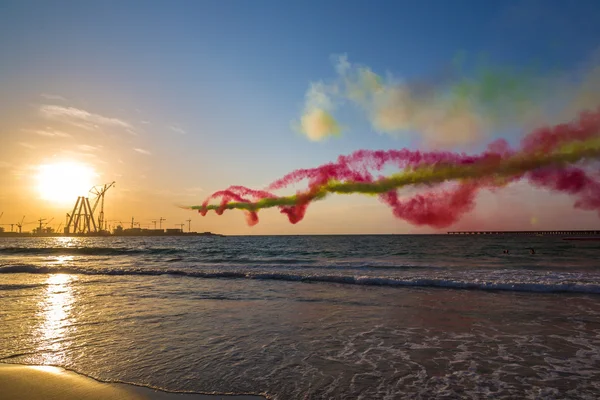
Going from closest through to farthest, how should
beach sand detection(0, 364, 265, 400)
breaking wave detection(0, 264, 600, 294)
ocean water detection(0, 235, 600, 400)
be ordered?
beach sand detection(0, 364, 265, 400) < ocean water detection(0, 235, 600, 400) < breaking wave detection(0, 264, 600, 294)

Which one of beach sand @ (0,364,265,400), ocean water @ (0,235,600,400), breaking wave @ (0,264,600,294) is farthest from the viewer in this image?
breaking wave @ (0,264,600,294)

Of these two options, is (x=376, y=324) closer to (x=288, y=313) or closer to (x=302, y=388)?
(x=288, y=313)

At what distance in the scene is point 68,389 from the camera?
18.0 feet

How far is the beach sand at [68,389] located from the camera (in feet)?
17.1

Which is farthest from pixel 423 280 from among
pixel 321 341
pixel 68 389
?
pixel 68 389

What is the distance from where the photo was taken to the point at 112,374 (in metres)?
6.17

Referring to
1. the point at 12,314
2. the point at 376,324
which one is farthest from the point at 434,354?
the point at 12,314

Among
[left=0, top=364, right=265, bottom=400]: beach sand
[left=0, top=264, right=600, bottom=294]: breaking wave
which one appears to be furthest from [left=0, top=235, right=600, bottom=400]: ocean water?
[left=0, top=264, right=600, bottom=294]: breaking wave

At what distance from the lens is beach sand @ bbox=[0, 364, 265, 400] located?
5.22 m

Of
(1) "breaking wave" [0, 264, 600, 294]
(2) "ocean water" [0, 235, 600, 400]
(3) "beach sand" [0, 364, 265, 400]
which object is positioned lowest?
(1) "breaking wave" [0, 264, 600, 294]

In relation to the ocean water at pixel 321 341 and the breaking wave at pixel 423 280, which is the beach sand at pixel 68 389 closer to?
the ocean water at pixel 321 341

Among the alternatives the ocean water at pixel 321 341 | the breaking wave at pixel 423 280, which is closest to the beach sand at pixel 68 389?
the ocean water at pixel 321 341

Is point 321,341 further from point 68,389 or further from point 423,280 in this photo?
point 423,280

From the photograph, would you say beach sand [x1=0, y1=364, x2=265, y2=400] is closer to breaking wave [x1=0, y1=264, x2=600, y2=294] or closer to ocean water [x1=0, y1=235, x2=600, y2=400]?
ocean water [x1=0, y1=235, x2=600, y2=400]
